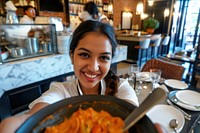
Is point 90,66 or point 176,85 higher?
point 90,66

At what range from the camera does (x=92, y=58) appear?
79 centimetres

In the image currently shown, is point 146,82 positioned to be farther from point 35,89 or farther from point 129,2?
→ point 129,2

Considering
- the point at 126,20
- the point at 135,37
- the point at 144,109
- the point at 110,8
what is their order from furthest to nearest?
the point at 126,20 → the point at 110,8 → the point at 135,37 → the point at 144,109

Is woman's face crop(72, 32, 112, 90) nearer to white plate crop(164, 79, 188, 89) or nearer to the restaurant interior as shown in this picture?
the restaurant interior

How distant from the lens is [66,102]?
489 mm

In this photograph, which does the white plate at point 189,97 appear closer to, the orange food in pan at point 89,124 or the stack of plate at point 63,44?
the orange food in pan at point 89,124

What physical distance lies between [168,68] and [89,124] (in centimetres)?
164

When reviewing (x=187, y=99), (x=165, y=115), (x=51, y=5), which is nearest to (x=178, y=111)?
(x=165, y=115)

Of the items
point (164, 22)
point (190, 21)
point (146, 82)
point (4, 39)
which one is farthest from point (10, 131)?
point (190, 21)

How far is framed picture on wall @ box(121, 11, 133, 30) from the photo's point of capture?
7940 mm

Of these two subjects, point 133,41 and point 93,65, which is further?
point 133,41

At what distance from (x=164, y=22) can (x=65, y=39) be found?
20.7ft

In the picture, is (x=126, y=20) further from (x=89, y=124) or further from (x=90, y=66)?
(x=89, y=124)

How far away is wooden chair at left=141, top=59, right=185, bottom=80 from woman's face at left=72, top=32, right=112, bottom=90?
121 centimetres
